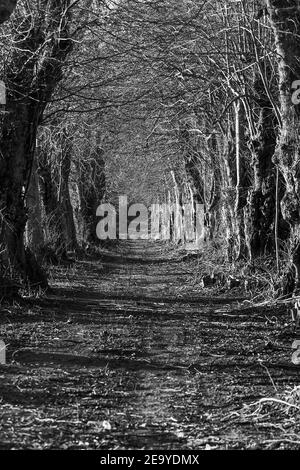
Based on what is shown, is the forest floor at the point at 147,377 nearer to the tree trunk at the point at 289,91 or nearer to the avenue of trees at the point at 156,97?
the avenue of trees at the point at 156,97

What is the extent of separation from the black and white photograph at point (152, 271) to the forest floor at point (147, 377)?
1.1 inches

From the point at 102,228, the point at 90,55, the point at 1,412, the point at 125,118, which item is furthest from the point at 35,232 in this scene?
the point at 102,228

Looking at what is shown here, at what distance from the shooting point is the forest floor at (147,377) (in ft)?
18.2

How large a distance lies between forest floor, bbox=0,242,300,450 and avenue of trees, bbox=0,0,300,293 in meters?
1.49

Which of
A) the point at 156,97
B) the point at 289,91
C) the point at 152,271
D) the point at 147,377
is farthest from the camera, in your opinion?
the point at 152,271

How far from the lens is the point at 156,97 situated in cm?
1695

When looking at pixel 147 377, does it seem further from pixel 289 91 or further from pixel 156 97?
pixel 156 97

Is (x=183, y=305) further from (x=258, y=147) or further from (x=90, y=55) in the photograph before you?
(x=90, y=55)

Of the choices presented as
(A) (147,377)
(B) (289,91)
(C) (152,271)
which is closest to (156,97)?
(B) (289,91)

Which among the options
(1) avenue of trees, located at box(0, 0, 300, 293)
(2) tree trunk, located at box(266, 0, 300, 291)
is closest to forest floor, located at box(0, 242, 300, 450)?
(1) avenue of trees, located at box(0, 0, 300, 293)

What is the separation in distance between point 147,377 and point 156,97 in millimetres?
10368

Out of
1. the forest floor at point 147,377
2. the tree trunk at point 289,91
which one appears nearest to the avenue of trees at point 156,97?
the tree trunk at point 289,91

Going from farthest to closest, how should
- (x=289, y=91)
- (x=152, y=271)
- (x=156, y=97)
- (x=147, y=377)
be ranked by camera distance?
1. (x=152, y=271)
2. (x=156, y=97)
3. (x=289, y=91)
4. (x=147, y=377)

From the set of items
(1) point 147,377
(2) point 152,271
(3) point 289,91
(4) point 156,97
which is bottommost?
(1) point 147,377
